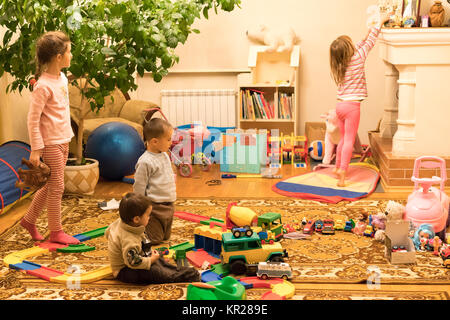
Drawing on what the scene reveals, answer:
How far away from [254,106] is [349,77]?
1446 millimetres

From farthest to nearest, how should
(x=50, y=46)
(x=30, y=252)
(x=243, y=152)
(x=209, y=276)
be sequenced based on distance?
(x=243, y=152) < (x=30, y=252) < (x=50, y=46) < (x=209, y=276)

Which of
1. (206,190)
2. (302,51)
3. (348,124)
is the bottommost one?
(206,190)

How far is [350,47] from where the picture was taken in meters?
4.53

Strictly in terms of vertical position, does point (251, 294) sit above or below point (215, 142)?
below

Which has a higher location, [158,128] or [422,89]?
[422,89]

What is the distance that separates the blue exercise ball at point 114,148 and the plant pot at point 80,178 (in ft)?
0.90

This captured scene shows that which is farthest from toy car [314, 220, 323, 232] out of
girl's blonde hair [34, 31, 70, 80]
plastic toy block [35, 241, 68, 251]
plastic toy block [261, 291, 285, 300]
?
girl's blonde hair [34, 31, 70, 80]

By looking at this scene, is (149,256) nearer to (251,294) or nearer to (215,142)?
(251,294)

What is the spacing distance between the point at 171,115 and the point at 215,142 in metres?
1.05

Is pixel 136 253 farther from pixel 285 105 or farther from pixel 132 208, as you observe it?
pixel 285 105

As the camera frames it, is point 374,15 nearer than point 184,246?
No

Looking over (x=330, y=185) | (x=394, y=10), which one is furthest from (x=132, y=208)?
(x=394, y=10)

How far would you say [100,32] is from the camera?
3902 millimetres
